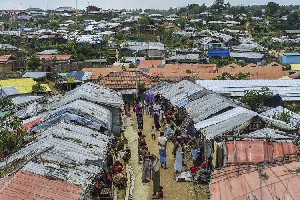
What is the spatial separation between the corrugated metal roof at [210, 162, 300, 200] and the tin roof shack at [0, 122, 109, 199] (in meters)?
3.01

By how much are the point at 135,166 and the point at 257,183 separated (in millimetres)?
7384

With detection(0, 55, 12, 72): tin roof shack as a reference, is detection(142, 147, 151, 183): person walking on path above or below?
above

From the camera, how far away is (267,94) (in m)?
24.1

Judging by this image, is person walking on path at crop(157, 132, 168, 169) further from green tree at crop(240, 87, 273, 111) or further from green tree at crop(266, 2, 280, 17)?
green tree at crop(266, 2, 280, 17)

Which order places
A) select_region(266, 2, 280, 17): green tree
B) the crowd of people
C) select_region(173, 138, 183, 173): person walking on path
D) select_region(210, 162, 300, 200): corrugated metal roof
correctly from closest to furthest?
select_region(210, 162, 300, 200): corrugated metal roof
the crowd of people
select_region(173, 138, 183, 173): person walking on path
select_region(266, 2, 280, 17): green tree

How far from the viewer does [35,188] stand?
9.88 metres

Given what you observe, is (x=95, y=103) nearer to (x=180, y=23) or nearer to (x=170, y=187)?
(x=170, y=187)

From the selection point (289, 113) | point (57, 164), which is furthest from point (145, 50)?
point (57, 164)

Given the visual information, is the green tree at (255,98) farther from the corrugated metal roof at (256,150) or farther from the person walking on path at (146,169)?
the corrugated metal roof at (256,150)

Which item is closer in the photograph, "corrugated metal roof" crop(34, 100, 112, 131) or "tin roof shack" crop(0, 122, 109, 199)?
"tin roof shack" crop(0, 122, 109, 199)

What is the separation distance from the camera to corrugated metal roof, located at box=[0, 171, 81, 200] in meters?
9.52

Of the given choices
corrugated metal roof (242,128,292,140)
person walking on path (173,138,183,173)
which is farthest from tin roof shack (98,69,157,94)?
corrugated metal roof (242,128,292,140)

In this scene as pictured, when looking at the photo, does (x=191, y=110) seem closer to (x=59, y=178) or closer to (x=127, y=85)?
(x=59, y=178)

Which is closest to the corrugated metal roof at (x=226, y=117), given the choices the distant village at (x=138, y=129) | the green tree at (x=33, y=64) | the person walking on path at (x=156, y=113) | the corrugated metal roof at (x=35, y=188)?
the distant village at (x=138, y=129)
